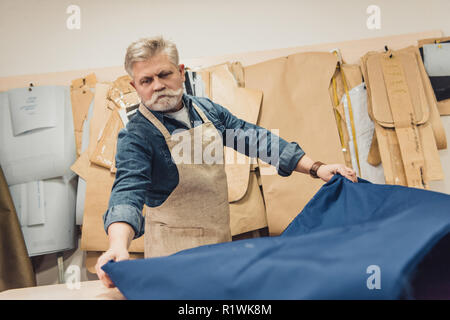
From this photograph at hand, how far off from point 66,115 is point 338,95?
136cm

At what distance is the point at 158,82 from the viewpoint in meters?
0.81

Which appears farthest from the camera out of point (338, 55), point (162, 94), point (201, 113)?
point (338, 55)

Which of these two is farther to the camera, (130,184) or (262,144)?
(262,144)

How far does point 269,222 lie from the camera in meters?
1.41

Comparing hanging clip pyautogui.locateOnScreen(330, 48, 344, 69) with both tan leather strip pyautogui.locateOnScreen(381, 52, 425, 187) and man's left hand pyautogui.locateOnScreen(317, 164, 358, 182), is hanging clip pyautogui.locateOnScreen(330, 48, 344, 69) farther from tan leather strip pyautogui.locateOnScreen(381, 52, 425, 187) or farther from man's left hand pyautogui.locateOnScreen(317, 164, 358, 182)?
man's left hand pyautogui.locateOnScreen(317, 164, 358, 182)

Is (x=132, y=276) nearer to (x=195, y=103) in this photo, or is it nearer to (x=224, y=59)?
(x=195, y=103)

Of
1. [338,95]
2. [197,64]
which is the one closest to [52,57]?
[197,64]

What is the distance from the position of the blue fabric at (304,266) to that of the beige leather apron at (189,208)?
1.16 feet

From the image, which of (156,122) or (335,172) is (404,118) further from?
(156,122)

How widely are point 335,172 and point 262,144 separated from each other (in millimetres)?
230

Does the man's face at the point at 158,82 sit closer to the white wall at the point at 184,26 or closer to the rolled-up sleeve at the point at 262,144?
the rolled-up sleeve at the point at 262,144

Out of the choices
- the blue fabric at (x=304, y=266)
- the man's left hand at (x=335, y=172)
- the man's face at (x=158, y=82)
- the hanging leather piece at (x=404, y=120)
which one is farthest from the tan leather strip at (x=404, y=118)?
the man's face at (x=158, y=82)

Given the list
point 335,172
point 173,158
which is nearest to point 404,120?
point 335,172

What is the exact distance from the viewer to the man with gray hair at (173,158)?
79cm
